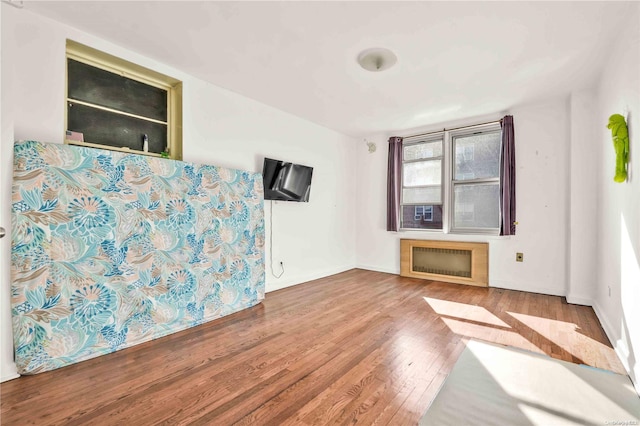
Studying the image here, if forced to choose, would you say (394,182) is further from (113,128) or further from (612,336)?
(113,128)

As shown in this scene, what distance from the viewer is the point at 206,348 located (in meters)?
2.35

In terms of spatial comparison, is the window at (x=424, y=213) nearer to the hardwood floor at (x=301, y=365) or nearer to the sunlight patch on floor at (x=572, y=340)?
the hardwood floor at (x=301, y=365)

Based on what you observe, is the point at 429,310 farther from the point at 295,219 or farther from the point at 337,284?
the point at 295,219

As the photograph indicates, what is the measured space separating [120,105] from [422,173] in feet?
14.4

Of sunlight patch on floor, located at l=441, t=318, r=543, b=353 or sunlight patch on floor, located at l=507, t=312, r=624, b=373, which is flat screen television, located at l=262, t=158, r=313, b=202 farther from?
sunlight patch on floor, located at l=507, t=312, r=624, b=373

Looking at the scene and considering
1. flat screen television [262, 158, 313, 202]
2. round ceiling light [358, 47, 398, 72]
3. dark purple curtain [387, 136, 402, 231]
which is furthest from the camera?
dark purple curtain [387, 136, 402, 231]

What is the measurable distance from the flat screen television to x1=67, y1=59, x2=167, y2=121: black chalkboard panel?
1.33 meters

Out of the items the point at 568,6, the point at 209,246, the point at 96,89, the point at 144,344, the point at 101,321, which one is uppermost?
the point at 568,6

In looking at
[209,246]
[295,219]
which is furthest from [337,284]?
[209,246]

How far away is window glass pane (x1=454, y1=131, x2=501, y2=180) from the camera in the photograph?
4371 millimetres

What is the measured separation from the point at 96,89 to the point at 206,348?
249 cm

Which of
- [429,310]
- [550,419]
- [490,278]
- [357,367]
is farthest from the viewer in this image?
[490,278]

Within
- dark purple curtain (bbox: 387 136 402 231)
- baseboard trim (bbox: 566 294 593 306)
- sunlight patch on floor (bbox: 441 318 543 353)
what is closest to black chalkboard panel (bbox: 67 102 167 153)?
sunlight patch on floor (bbox: 441 318 543 353)

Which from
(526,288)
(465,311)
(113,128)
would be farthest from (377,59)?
(526,288)
